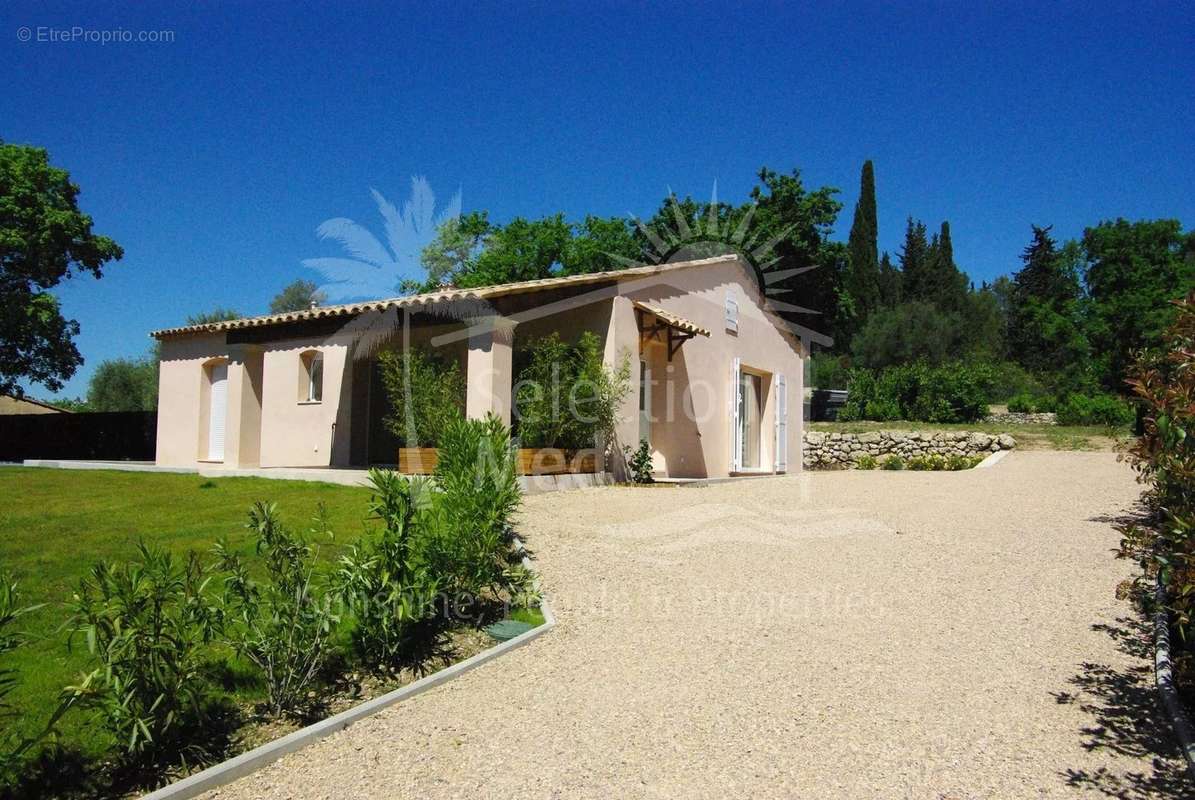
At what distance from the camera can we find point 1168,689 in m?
4.04

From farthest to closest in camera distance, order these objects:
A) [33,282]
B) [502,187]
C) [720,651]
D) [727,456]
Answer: [33,282] < [502,187] < [727,456] < [720,651]

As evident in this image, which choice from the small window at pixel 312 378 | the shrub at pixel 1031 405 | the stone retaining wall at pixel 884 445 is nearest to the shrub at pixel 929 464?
the stone retaining wall at pixel 884 445

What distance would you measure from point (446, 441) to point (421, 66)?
302 inches

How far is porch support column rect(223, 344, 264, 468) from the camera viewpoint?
15188 millimetres

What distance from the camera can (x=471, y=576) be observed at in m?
5.73

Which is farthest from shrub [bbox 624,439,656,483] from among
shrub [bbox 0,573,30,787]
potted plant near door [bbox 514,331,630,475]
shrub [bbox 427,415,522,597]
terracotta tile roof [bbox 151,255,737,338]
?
shrub [bbox 0,573,30,787]

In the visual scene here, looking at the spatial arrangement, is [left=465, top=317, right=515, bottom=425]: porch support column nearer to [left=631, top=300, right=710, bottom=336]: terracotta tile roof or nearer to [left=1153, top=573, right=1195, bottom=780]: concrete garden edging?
[left=631, top=300, right=710, bottom=336]: terracotta tile roof

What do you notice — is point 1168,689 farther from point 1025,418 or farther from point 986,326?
point 986,326

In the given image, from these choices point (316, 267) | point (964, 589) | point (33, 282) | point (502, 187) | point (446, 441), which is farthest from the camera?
point (33, 282)

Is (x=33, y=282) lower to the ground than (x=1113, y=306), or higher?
lower

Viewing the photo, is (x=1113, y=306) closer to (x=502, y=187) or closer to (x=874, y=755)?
(x=502, y=187)

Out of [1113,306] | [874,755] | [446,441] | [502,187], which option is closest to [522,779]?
[874,755]

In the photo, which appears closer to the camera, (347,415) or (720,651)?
(720,651)

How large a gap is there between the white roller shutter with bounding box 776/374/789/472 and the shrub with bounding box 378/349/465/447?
28.1ft
